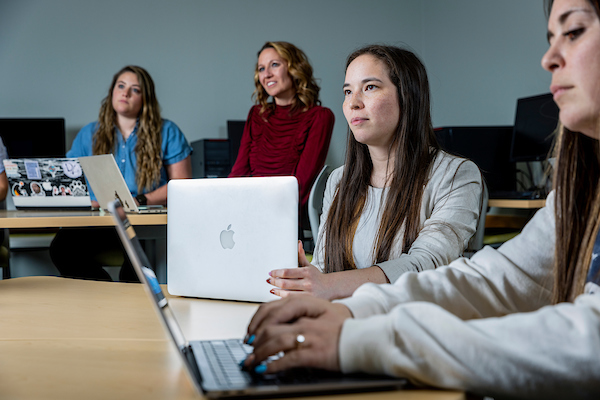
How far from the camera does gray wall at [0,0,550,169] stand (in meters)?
4.20

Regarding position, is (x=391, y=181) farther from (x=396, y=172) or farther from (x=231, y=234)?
(x=231, y=234)

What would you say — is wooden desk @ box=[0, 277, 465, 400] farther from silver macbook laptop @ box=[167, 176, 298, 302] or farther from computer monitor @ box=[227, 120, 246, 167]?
computer monitor @ box=[227, 120, 246, 167]

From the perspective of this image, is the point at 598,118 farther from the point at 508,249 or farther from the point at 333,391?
the point at 333,391

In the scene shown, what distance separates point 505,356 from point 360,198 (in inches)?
38.1

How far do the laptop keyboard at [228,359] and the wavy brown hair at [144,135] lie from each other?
7.84 ft

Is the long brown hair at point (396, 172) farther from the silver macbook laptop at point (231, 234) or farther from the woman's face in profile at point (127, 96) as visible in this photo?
the woman's face in profile at point (127, 96)

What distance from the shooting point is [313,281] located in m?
0.99

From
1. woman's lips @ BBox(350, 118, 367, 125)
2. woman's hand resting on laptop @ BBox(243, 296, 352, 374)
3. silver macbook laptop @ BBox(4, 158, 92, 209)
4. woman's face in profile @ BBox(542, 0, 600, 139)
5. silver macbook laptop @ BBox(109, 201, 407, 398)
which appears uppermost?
woman's face in profile @ BBox(542, 0, 600, 139)

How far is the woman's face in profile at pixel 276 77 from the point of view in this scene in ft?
9.61

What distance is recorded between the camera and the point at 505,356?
546 millimetres

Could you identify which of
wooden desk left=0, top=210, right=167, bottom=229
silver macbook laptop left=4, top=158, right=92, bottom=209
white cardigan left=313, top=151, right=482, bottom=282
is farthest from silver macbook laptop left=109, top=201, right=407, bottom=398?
silver macbook laptop left=4, top=158, right=92, bottom=209

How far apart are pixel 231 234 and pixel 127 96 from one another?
230 centimetres

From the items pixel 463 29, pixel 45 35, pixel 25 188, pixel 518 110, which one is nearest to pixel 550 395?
pixel 25 188

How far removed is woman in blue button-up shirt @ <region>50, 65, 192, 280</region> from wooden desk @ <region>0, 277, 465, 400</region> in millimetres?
1607
